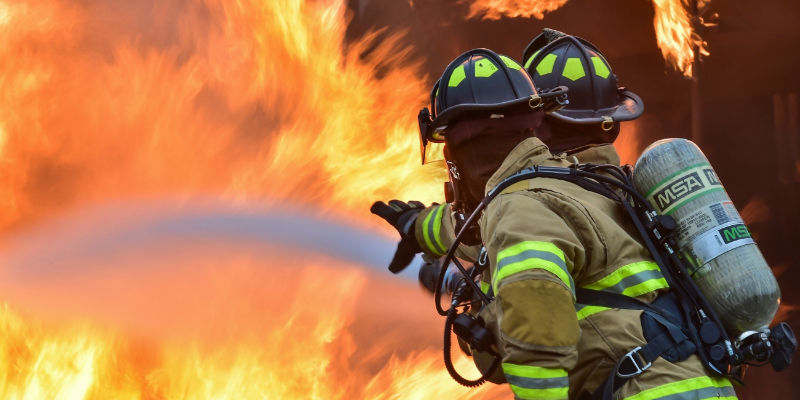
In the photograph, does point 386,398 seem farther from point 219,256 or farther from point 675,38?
point 675,38

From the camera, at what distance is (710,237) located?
9.11 ft

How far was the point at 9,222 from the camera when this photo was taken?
5.05 metres

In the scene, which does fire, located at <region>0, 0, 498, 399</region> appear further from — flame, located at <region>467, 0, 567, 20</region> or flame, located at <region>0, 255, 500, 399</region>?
flame, located at <region>467, 0, 567, 20</region>

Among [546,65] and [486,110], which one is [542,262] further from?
[546,65]

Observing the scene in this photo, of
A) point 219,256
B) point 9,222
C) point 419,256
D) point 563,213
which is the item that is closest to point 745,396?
point 419,256

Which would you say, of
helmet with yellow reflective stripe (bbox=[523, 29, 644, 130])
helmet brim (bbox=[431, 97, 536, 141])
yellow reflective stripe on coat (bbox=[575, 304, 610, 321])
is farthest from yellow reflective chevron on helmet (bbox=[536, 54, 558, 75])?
yellow reflective stripe on coat (bbox=[575, 304, 610, 321])

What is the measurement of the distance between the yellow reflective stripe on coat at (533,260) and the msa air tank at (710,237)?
57 centimetres

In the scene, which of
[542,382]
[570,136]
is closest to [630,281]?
[542,382]

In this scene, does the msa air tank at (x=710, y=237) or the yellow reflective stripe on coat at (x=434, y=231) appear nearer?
the msa air tank at (x=710, y=237)

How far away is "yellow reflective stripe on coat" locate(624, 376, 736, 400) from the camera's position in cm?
255

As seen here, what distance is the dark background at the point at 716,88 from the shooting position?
605 cm

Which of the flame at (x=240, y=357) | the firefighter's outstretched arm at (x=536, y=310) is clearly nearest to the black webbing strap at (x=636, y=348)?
the firefighter's outstretched arm at (x=536, y=310)

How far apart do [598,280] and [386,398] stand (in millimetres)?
3225

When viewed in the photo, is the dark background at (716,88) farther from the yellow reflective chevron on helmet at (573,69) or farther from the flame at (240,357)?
the yellow reflective chevron on helmet at (573,69)
